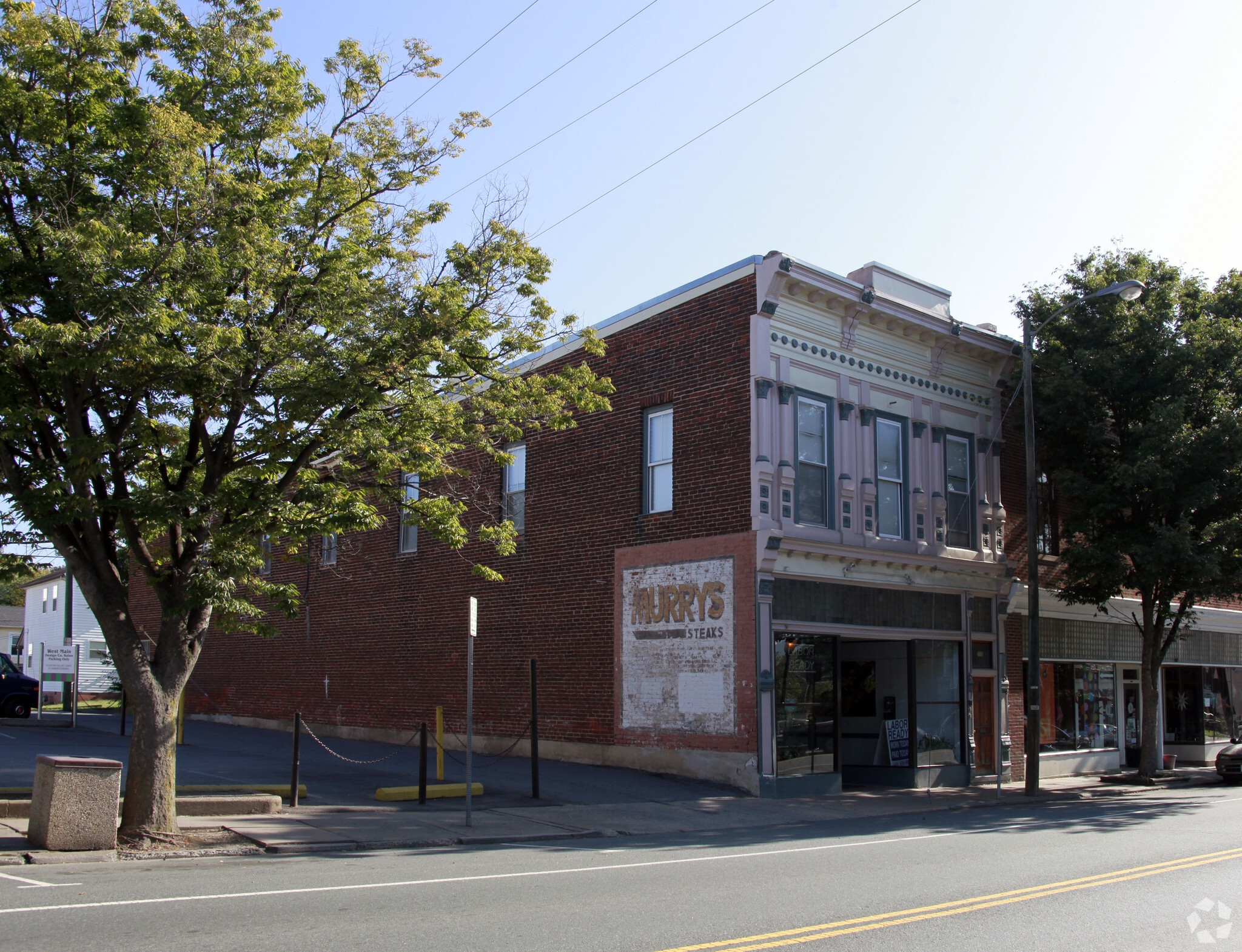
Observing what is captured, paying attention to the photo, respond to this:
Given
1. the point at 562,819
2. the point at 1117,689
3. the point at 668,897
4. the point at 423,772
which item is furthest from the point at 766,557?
the point at 1117,689

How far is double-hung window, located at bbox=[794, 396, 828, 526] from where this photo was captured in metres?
18.5

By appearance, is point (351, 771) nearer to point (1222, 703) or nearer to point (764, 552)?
point (764, 552)

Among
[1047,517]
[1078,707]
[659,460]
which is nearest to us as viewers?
[659,460]

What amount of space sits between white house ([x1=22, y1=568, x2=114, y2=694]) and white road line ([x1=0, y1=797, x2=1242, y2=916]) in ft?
116

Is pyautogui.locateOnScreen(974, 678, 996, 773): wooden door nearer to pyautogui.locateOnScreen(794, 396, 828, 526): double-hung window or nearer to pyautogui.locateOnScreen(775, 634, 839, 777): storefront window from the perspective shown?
pyautogui.locateOnScreen(775, 634, 839, 777): storefront window

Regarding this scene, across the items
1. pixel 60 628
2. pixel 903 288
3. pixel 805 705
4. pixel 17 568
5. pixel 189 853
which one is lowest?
pixel 189 853

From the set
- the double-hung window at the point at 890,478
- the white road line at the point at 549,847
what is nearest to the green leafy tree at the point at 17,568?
the white road line at the point at 549,847

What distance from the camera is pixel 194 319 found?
11297 mm

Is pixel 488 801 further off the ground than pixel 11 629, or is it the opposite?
pixel 11 629

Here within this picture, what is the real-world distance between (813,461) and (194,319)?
36.2ft

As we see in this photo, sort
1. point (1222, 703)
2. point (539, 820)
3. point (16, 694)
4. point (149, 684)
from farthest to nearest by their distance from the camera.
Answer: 1. point (16, 694)
2. point (1222, 703)
3. point (539, 820)
4. point (149, 684)

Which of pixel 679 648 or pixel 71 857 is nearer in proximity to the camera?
pixel 71 857

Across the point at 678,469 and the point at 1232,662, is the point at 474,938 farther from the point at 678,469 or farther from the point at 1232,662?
the point at 1232,662

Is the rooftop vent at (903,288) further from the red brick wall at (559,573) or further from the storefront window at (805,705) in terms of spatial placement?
the storefront window at (805,705)
